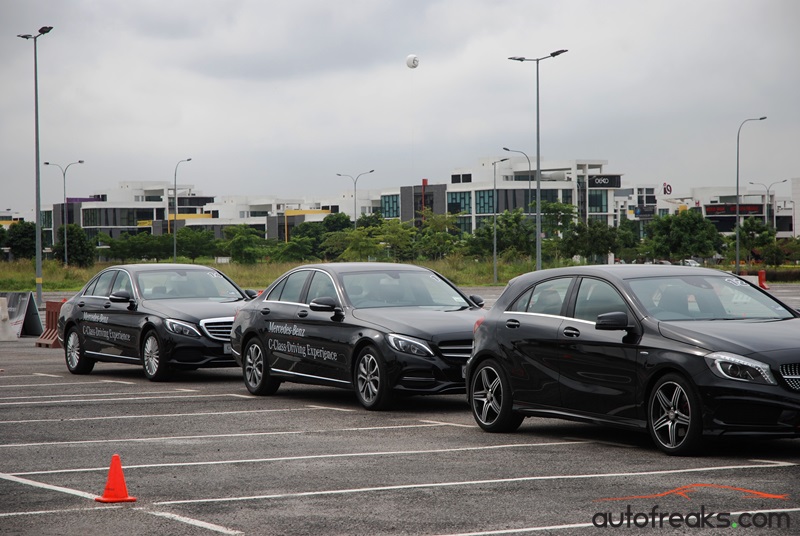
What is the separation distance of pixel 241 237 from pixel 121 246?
26720mm

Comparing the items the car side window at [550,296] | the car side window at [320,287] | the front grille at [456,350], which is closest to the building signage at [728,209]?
the car side window at [320,287]

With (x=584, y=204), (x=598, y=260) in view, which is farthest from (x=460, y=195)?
(x=598, y=260)

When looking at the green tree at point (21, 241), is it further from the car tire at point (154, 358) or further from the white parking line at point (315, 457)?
the white parking line at point (315, 457)

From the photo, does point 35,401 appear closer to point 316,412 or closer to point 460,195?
point 316,412

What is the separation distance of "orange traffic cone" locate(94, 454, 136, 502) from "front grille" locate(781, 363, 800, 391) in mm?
4635

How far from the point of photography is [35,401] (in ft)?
48.3

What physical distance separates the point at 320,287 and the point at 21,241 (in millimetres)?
133613

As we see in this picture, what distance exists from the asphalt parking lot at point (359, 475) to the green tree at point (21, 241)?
133426 mm

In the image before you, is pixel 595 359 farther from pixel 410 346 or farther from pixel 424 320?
pixel 424 320

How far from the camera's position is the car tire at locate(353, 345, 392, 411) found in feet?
42.2

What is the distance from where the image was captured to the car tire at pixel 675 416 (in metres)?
9.07

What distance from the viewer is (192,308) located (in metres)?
17.6

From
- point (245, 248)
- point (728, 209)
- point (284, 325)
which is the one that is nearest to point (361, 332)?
point (284, 325)

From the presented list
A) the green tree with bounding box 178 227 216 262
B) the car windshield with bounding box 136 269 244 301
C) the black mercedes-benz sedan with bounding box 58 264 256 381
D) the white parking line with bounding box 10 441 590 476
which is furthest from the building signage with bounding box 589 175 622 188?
the white parking line with bounding box 10 441 590 476
